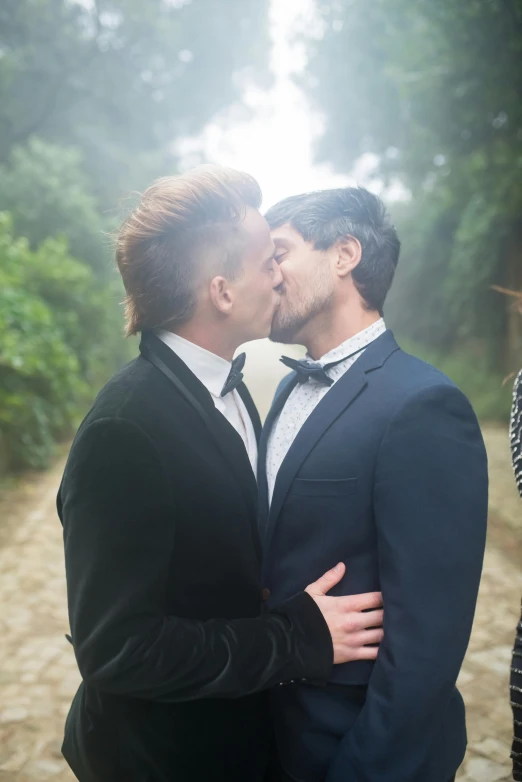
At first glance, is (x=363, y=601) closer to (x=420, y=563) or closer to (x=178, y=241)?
(x=420, y=563)

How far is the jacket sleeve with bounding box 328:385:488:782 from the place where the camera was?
3.97ft

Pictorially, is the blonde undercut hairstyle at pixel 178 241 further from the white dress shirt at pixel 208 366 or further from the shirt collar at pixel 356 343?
the shirt collar at pixel 356 343

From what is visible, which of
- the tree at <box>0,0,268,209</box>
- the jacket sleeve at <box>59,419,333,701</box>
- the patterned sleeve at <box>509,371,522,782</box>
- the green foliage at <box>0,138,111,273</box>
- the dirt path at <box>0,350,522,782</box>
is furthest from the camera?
the tree at <box>0,0,268,209</box>

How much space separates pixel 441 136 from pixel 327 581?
6.66 m

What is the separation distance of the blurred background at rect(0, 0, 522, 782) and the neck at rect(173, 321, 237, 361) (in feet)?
0.93

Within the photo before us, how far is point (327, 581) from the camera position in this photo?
1.30 metres

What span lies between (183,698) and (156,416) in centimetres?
54

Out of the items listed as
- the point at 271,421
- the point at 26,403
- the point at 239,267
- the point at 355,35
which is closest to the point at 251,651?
the point at 271,421

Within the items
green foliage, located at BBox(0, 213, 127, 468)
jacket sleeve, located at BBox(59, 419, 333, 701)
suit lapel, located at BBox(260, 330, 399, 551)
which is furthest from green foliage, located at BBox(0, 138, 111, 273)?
jacket sleeve, located at BBox(59, 419, 333, 701)

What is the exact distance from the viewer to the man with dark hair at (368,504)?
1.22 metres

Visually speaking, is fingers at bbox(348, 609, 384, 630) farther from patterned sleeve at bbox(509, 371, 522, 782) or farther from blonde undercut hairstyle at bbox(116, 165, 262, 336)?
blonde undercut hairstyle at bbox(116, 165, 262, 336)

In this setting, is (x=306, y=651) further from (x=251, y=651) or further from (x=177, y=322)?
(x=177, y=322)

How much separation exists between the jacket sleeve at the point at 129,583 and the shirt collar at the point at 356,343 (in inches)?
20.8

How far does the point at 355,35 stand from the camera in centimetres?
1026
